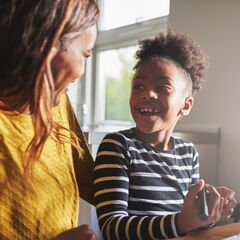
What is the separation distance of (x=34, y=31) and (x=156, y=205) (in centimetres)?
58

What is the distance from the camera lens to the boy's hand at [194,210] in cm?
68

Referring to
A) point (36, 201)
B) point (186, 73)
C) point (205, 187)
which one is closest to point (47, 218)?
point (36, 201)

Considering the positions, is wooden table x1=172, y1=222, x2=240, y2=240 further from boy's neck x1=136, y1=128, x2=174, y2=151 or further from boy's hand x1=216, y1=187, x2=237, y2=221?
boy's neck x1=136, y1=128, x2=174, y2=151

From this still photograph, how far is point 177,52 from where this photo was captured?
929 millimetres

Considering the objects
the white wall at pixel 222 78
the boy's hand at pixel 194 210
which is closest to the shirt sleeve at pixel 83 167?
the boy's hand at pixel 194 210

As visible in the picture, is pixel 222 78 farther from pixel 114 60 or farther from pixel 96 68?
pixel 96 68

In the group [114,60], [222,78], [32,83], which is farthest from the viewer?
[114,60]

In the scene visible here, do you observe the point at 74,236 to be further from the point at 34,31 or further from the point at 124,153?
the point at 124,153

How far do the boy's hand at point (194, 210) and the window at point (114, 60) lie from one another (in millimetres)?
1294

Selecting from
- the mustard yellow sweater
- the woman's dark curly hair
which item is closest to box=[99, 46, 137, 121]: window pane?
the woman's dark curly hair

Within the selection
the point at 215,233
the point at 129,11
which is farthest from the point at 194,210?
the point at 129,11

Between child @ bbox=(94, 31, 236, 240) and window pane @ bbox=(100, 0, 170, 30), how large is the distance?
0.92 m

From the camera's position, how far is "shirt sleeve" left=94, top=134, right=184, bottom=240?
2.42ft

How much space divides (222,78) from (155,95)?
2.06 ft
